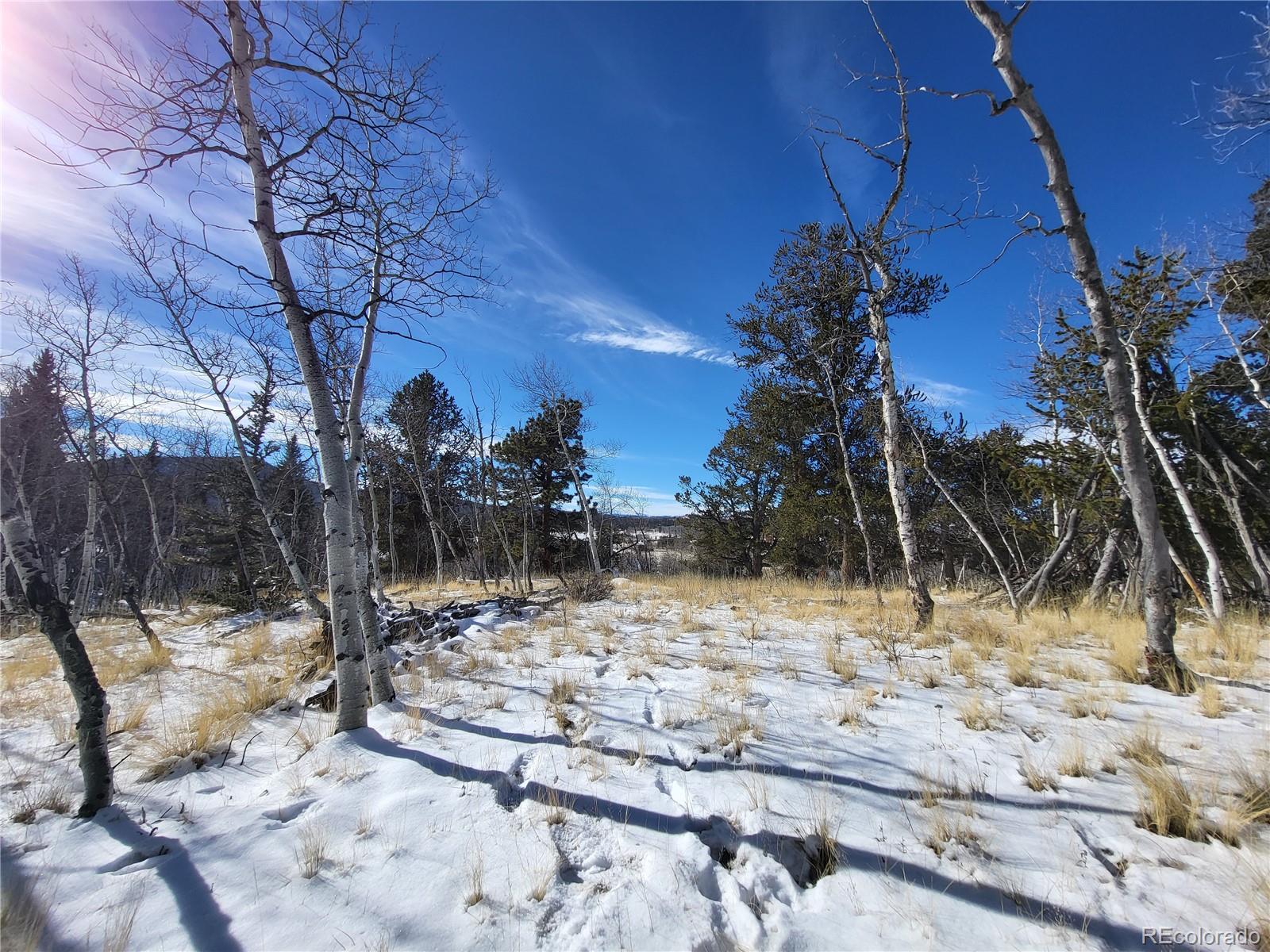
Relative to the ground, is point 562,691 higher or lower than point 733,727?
lower

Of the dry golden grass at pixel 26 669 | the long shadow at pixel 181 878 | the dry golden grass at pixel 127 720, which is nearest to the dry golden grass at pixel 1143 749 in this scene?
the long shadow at pixel 181 878

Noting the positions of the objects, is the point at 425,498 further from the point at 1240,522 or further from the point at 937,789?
the point at 1240,522

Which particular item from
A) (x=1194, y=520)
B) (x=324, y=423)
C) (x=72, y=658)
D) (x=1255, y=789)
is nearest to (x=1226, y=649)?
(x=1194, y=520)

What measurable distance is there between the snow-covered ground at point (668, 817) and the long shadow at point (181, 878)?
12mm

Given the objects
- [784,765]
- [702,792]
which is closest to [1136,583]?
[784,765]

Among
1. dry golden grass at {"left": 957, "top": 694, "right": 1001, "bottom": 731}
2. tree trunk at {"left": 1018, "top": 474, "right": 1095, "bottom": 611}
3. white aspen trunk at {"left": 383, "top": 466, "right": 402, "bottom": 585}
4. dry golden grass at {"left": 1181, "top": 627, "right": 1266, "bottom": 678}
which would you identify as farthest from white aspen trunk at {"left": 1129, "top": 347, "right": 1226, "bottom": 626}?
white aspen trunk at {"left": 383, "top": 466, "right": 402, "bottom": 585}

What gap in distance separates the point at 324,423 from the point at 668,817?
407 cm

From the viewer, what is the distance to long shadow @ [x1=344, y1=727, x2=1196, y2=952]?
1777mm

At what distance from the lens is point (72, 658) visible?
10.1ft

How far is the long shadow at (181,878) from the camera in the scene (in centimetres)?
195

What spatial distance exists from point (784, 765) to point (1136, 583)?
29.6 feet

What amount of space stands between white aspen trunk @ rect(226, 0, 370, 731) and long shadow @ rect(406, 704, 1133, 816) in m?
0.79

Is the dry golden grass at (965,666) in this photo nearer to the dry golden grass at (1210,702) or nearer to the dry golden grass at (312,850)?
the dry golden grass at (1210,702)

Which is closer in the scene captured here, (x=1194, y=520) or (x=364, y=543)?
(x=364, y=543)
